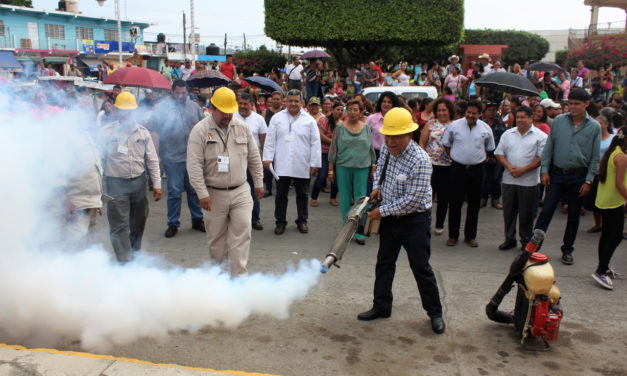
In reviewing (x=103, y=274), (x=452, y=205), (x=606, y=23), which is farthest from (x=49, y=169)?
(x=606, y=23)

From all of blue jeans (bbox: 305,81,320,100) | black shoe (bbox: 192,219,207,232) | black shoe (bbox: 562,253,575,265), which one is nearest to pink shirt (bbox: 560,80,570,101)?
blue jeans (bbox: 305,81,320,100)

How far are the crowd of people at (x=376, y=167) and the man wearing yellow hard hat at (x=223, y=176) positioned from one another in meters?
0.01

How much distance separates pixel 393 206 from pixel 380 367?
1293 mm

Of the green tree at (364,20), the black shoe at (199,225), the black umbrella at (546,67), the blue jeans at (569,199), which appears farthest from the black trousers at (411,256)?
the green tree at (364,20)

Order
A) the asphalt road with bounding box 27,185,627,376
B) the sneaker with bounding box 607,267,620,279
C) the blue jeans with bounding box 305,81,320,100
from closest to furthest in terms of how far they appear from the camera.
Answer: the asphalt road with bounding box 27,185,627,376, the sneaker with bounding box 607,267,620,279, the blue jeans with bounding box 305,81,320,100

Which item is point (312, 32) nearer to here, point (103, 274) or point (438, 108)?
point (438, 108)

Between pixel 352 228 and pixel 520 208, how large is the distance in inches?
131

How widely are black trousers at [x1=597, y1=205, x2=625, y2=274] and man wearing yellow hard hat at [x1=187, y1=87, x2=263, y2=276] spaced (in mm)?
3849

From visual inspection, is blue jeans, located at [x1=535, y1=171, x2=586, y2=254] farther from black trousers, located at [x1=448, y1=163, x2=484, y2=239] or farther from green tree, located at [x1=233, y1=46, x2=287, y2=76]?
green tree, located at [x1=233, y1=46, x2=287, y2=76]

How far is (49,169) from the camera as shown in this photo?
4387 mm

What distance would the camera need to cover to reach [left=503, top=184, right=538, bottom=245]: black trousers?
6445mm

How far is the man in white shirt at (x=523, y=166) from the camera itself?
6391 millimetres

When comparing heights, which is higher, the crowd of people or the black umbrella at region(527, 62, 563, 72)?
the black umbrella at region(527, 62, 563, 72)

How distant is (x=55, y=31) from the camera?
37.8m
